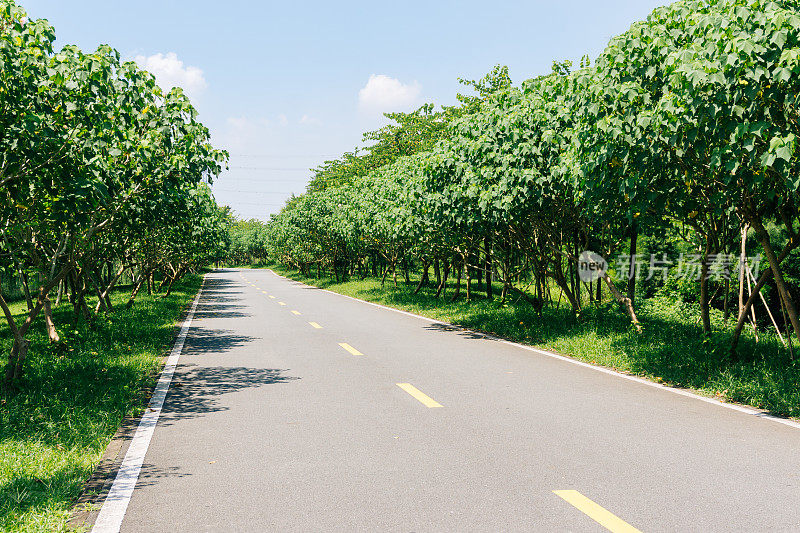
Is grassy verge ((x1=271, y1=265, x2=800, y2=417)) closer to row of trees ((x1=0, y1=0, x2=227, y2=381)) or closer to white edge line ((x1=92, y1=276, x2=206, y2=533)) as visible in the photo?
white edge line ((x1=92, y1=276, x2=206, y2=533))

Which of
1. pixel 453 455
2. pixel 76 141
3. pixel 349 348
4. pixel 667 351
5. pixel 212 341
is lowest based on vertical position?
pixel 212 341

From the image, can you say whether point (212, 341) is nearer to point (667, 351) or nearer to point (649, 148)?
point (667, 351)

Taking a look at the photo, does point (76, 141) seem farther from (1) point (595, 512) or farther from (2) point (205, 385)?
(1) point (595, 512)

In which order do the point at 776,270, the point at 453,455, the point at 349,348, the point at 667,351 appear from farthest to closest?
the point at 349,348 → the point at 667,351 → the point at 776,270 → the point at 453,455

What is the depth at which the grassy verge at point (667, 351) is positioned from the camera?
24.0ft

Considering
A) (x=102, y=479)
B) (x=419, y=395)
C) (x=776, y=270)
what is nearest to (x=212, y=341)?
(x=419, y=395)

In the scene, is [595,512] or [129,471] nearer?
[595,512]

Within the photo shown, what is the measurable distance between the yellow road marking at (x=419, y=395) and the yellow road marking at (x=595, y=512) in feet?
9.18

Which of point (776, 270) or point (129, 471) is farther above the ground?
point (776, 270)

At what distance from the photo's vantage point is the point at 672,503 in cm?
405

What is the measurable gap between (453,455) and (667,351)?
5.79 m

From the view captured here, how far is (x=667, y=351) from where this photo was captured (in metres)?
9.53

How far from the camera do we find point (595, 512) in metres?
3.90

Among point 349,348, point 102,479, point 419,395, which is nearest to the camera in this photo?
point 102,479
